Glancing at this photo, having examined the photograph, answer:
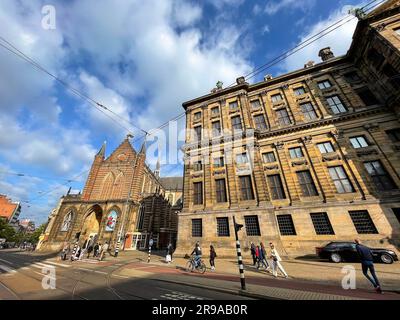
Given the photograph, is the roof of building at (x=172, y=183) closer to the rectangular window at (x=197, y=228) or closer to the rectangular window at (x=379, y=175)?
the rectangular window at (x=197, y=228)

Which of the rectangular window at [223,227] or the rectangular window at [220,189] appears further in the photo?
the rectangular window at [220,189]

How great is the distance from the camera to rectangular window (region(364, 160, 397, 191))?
16.0m

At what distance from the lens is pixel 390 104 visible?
17734 millimetres

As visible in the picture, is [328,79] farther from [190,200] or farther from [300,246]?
[190,200]

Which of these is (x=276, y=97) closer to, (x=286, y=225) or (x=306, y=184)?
(x=306, y=184)

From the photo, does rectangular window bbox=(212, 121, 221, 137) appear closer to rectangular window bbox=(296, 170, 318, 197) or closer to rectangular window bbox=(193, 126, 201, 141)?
rectangular window bbox=(193, 126, 201, 141)

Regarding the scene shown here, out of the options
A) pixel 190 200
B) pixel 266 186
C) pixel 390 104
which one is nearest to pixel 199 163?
pixel 190 200

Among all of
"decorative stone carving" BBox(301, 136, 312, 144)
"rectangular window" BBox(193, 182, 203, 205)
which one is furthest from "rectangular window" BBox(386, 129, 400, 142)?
"rectangular window" BBox(193, 182, 203, 205)

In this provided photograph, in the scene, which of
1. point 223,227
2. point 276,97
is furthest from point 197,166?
point 276,97

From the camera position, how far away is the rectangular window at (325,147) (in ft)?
63.6

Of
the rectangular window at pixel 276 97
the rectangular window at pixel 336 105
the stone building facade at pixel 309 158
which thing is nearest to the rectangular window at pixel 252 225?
the stone building facade at pixel 309 158

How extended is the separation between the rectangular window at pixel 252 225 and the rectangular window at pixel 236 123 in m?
12.1

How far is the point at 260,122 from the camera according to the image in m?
24.5
